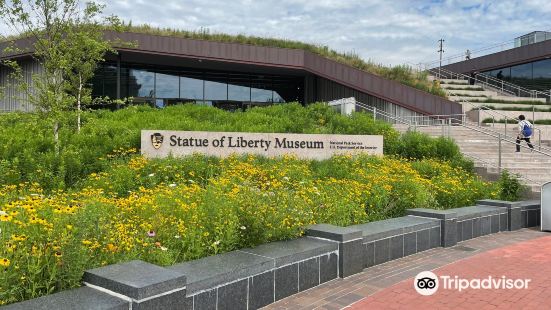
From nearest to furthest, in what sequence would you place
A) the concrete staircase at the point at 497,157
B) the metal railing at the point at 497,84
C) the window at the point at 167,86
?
the concrete staircase at the point at 497,157
the window at the point at 167,86
the metal railing at the point at 497,84

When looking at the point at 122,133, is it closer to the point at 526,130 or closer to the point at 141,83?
the point at 526,130

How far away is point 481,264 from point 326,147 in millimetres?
7162

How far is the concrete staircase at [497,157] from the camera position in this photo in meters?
14.7

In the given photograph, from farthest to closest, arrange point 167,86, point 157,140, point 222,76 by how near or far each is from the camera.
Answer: point 222,76, point 167,86, point 157,140

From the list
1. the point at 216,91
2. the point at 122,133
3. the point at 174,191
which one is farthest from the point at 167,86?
the point at 174,191

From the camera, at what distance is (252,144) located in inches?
494

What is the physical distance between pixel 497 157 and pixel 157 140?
1164 cm

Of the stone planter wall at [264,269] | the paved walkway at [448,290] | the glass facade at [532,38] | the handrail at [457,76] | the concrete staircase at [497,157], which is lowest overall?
the paved walkway at [448,290]

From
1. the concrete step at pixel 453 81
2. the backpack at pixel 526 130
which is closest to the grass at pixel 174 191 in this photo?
the backpack at pixel 526 130

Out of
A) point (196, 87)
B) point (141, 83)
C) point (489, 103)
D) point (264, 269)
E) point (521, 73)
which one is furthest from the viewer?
point (521, 73)

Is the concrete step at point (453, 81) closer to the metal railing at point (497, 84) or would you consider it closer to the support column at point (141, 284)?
the metal railing at point (497, 84)

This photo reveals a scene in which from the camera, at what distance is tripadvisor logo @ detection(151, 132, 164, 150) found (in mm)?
11383

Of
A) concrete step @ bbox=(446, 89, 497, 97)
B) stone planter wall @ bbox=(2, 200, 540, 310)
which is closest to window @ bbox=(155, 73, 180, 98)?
concrete step @ bbox=(446, 89, 497, 97)

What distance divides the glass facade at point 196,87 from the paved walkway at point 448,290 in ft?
73.5
